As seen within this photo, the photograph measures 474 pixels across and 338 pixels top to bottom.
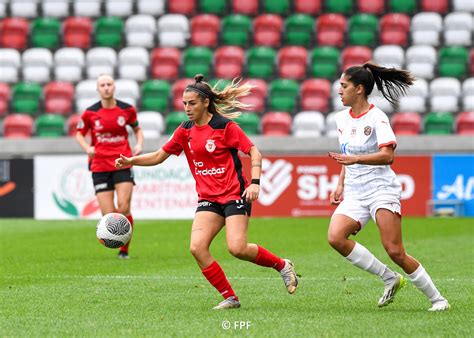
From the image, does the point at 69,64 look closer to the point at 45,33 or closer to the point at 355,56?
the point at 45,33

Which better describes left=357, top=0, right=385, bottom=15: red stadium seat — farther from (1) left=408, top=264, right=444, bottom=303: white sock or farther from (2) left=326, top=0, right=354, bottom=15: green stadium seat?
(1) left=408, top=264, right=444, bottom=303: white sock

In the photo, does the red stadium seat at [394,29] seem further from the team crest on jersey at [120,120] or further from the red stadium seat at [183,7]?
the team crest on jersey at [120,120]

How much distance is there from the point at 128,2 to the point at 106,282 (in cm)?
2091

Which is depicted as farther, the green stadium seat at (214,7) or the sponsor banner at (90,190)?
the green stadium seat at (214,7)

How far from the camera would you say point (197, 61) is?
29.1m

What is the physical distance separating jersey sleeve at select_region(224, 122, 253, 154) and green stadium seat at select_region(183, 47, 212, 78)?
19.6 meters

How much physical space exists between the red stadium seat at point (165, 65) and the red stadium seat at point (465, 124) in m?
7.50

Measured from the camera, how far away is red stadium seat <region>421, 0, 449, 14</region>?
102 ft

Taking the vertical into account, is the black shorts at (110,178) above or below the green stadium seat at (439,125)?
below

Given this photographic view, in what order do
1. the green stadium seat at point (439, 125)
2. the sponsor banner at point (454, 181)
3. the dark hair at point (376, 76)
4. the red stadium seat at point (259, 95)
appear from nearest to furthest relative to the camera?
the dark hair at point (376, 76), the sponsor banner at point (454, 181), the green stadium seat at point (439, 125), the red stadium seat at point (259, 95)

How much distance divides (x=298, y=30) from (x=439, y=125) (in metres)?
5.45

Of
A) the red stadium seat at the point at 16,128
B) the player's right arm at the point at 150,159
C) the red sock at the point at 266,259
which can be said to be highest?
the player's right arm at the point at 150,159

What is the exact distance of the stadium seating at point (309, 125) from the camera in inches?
1042

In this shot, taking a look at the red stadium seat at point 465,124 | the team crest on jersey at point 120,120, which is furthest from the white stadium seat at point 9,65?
the team crest on jersey at point 120,120
